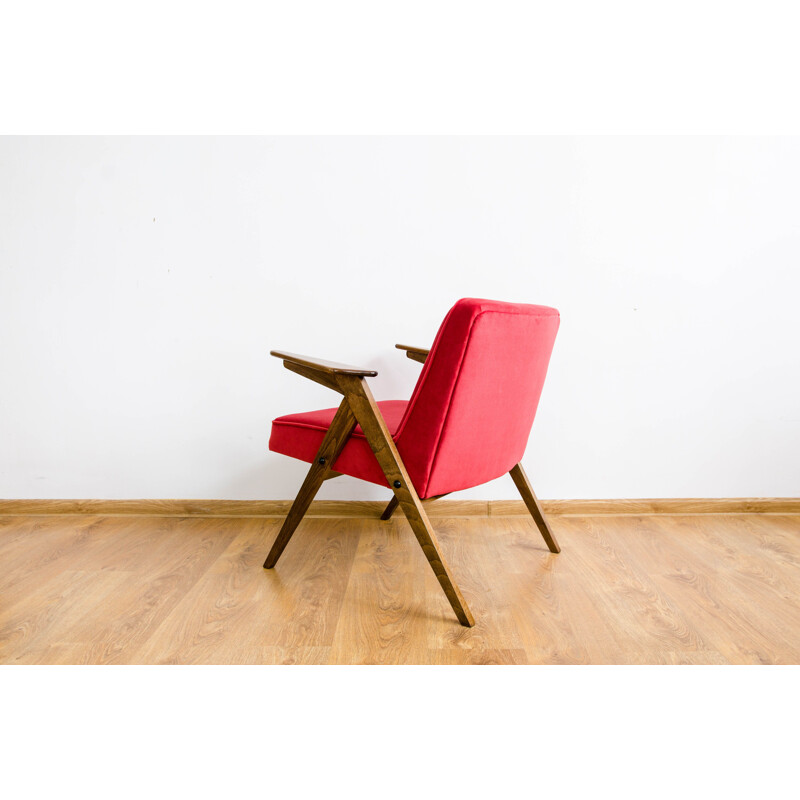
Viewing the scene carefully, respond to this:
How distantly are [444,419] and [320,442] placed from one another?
0.46 m

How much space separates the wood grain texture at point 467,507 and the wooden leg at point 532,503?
0.44 meters

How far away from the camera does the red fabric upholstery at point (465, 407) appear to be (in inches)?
70.4

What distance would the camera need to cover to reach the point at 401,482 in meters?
1.89

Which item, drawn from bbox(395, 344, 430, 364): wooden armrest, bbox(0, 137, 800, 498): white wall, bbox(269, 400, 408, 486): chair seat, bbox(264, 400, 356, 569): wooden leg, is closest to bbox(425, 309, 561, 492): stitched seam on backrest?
bbox(269, 400, 408, 486): chair seat

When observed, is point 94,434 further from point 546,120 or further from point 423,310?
point 546,120

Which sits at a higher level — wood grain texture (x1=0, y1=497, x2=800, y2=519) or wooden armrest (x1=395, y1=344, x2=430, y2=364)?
wooden armrest (x1=395, y1=344, x2=430, y2=364)

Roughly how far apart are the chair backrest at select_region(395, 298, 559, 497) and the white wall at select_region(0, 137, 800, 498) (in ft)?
2.99

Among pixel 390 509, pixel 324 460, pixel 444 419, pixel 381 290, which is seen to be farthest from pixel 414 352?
pixel 444 419

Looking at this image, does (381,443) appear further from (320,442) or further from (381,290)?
(381,290)

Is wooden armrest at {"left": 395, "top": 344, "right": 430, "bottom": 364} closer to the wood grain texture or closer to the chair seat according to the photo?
the chair seat

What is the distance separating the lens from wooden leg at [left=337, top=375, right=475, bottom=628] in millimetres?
1883

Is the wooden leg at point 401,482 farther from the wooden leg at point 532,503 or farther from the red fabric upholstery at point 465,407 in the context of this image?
the wooden leg at point 532,503

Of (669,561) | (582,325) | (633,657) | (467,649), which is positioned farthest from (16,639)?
(582,325)

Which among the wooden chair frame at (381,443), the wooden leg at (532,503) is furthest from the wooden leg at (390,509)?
the wooden chair frame at (381,443)
